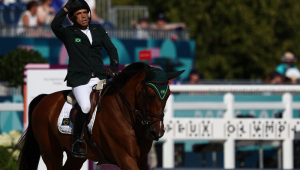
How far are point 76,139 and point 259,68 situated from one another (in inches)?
751

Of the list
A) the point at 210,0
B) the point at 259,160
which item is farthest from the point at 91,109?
the point at 210,0

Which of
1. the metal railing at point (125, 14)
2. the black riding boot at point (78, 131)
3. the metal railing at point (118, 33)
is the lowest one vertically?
the black riding boot at point (78, 131)

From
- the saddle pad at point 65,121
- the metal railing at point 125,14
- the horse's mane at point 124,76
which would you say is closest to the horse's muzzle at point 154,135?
the horse's mane at point 124,76

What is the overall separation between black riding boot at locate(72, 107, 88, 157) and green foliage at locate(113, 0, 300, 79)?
1728cm

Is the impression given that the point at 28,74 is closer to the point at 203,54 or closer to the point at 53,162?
the point at 53,162

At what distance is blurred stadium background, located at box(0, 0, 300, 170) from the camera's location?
313 inches

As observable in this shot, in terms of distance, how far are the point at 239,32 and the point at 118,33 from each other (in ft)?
35.7

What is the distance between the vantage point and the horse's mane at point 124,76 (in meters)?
5.07

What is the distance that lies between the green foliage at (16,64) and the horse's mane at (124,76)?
12.4 feet

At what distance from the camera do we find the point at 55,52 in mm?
11914

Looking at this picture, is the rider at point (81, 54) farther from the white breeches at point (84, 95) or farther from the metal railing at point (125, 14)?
the metal railing at point (125, 14)

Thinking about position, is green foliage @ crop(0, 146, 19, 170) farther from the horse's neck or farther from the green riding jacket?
the horse's neck

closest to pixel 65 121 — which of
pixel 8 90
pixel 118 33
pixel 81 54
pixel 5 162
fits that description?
pixel 81 54

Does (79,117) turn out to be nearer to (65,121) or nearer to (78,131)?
(78,131)
